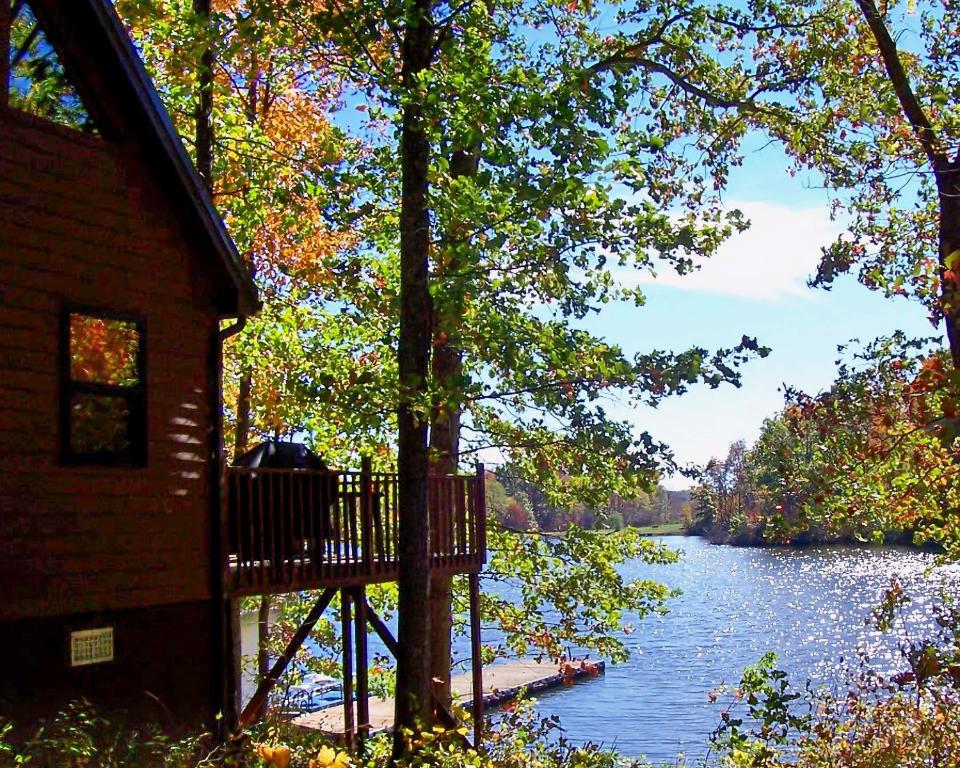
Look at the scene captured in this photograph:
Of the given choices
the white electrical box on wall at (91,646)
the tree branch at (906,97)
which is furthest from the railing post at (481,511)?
the tree branch at (906,97)

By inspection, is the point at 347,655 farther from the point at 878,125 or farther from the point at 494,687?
the point at 494,687

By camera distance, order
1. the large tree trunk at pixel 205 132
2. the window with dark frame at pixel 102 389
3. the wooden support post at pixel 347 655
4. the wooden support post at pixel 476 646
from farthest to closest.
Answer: the wooden support post at pixel 476 646
the large tree trunk at pixel 205 132
the wooden support post at pixel 347 655
the window with dark frame at pixel 102 389

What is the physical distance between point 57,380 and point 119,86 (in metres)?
3.21

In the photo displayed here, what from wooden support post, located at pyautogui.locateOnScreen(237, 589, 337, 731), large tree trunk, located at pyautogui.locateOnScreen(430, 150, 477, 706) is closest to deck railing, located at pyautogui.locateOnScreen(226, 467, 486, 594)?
wooden support post, located at pyautogui.locateOnScreen(237, 589, 337, 731)

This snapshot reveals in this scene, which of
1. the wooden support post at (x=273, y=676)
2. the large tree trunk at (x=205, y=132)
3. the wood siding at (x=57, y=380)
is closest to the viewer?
the wood siding at (x=57, y=380)

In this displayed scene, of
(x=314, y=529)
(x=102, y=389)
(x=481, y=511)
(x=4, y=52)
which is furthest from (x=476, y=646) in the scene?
(x=4, y=52)

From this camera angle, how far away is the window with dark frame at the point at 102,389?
421 inches

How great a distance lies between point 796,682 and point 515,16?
97.4 feet

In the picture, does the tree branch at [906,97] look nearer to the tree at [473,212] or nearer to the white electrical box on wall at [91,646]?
the tree at [473,212]

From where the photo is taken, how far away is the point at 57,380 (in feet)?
34.6

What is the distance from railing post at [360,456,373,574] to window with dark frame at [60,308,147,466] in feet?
11.4

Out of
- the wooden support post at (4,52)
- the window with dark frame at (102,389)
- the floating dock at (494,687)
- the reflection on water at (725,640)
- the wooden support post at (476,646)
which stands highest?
the wooden support post at (4,52)

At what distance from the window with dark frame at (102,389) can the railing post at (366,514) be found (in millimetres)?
3479

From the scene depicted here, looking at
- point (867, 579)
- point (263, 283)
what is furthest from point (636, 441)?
point (867, 579)
